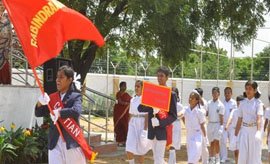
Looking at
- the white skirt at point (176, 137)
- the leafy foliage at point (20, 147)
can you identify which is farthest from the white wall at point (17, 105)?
the white skirt at point (176, 137)

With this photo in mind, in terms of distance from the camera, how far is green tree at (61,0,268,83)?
12.8 m

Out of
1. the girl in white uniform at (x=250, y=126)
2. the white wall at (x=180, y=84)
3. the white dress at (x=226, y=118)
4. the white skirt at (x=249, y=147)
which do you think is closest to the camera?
the girl in white uniform at (x=250, y=126)

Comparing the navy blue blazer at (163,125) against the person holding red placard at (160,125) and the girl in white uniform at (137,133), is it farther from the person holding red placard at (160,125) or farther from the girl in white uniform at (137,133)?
the girl in white uniform at (137,133)

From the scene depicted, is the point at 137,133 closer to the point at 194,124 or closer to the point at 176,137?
the point at 194,124

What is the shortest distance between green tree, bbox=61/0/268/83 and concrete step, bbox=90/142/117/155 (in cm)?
209

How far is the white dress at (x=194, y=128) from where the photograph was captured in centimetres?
1068

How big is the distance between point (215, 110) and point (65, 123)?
6894 millimetres

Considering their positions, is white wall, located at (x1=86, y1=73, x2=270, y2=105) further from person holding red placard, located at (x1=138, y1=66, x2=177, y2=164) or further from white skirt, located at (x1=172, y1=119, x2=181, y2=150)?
person holding red placard, located at (x1=138, y1=66, x2=177, y2=164)

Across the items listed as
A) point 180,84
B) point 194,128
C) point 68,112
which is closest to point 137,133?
point 194,128

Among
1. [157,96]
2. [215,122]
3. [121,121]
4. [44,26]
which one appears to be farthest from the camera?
[121,121]

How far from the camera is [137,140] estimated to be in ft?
35.6

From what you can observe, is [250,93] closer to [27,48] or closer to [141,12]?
[141,12]

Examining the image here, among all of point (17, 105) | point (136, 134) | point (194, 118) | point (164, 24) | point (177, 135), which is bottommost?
point (177, 135)

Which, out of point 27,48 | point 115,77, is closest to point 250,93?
point 27,48
